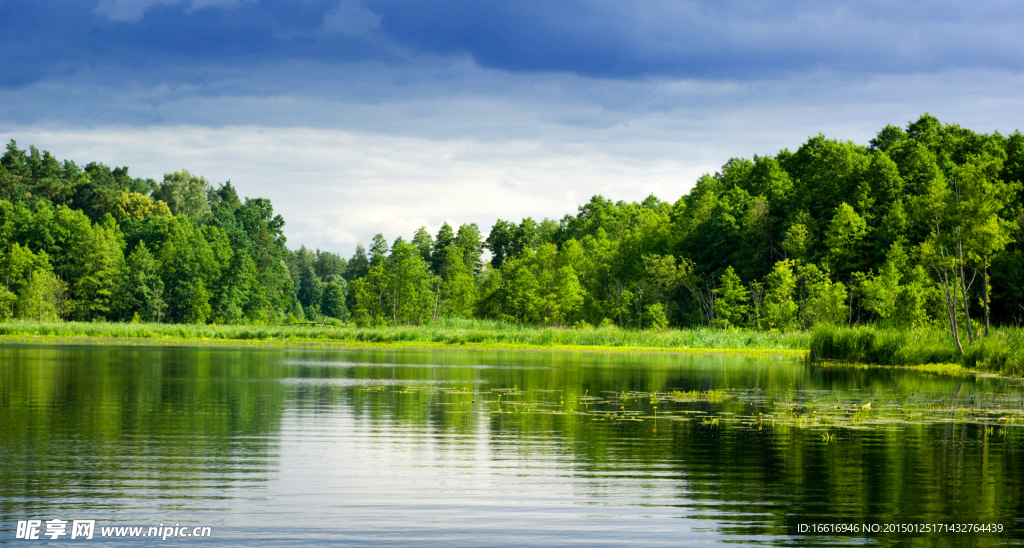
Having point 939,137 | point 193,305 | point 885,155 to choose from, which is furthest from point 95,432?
point 193,305

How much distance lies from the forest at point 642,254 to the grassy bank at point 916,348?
125 cm

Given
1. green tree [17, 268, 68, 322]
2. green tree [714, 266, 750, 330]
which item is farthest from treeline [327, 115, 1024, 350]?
green tree [17, 268, 68, 322]

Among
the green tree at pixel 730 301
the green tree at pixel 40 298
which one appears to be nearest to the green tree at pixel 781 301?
the green tree at pixel 730 301

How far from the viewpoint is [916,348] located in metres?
45.0

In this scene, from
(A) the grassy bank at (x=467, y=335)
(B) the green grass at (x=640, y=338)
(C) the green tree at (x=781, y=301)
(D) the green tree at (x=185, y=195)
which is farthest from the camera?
(D) the green tree at (x=185, y=195)

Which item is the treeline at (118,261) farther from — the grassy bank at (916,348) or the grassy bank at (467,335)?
the grassy bank at (916,348)

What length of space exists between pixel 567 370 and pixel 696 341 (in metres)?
28.1

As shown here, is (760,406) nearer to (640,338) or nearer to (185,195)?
(640,338)

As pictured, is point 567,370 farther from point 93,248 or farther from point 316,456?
point 93,248

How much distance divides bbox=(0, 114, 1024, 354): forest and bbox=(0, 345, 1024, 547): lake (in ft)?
88.6

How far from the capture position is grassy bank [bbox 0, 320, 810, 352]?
6656 cm

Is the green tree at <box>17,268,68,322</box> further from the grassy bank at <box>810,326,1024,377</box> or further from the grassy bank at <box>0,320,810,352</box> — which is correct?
the grassy bank at <box>810,326,1024,377</box>

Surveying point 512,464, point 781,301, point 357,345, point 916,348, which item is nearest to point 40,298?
point 357,345

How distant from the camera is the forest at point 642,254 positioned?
64625 mm
